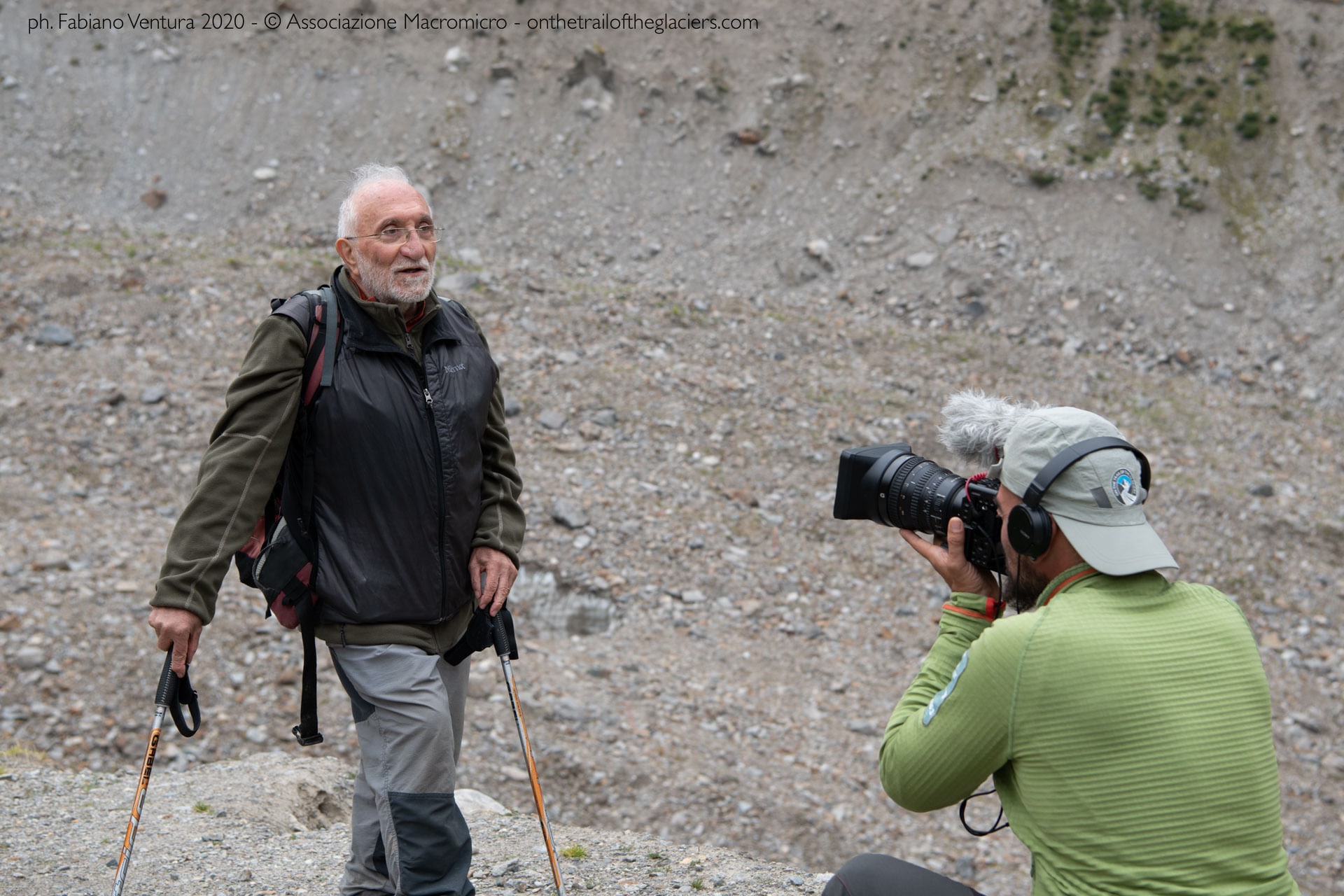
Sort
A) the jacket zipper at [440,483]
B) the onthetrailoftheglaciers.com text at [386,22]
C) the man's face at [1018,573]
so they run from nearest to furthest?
the man's face at [1018,573], the jacket zipper at [440,483], the onthetrailoftheglaciers.com text at [386,22]

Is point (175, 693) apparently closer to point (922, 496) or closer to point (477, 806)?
point (922, 496)

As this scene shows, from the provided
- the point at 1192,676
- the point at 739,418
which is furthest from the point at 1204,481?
the point at 1192,676

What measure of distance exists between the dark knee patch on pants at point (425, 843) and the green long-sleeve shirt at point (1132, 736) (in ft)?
5.14

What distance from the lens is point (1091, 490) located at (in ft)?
7.53

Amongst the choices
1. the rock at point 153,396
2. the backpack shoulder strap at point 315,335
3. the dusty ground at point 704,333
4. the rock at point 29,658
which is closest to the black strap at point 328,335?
the backpack shoulder strap at point 315,335

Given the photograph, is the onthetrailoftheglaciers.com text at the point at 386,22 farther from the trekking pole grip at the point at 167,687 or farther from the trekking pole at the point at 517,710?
the trekking pole grip at the point at 167,687

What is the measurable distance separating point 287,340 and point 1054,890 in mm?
2411

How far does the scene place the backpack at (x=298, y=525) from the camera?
3131mm

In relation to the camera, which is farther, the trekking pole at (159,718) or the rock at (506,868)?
the rock at (506,868)

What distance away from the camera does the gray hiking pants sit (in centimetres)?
307

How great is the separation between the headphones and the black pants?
0.82 meters

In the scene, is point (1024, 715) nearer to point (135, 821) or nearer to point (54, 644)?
point (135, 821)

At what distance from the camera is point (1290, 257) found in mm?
14742

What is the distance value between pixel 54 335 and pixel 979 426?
35.6 ft
